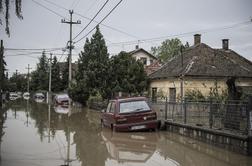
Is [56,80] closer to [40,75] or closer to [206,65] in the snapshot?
[40,75]

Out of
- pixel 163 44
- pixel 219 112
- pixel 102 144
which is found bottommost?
pixel 102 144

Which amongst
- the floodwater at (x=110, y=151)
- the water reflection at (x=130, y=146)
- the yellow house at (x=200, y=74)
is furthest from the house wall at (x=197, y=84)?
the floodwater at (x=110, y=151)

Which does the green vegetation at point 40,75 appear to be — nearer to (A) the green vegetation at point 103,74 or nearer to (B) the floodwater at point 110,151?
(A) the green vegetation at point 103,74

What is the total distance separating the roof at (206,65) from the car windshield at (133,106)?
48.2 feet

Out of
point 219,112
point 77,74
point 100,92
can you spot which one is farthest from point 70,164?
point 77,74

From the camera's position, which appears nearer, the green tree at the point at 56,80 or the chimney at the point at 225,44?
the chimney at the point at 225,44

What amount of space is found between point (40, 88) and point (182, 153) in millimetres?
102640

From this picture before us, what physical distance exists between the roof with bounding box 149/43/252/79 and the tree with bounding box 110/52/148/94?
5.16ft

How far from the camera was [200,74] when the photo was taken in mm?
33781

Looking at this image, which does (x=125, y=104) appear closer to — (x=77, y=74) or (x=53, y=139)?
(x=53, y=139)

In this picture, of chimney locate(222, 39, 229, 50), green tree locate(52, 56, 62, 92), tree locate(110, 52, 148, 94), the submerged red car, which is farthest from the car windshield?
green tree locate(52, 56, 62, 92)

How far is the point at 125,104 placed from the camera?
1923cm

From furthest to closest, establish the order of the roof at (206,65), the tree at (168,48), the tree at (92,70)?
the tree at (168,48) → the tree at (92,70) → the roof at (206,65)

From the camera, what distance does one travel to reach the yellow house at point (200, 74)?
33.7 m
